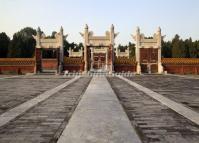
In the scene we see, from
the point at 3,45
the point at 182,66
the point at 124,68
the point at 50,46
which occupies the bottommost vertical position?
the point at 124,68

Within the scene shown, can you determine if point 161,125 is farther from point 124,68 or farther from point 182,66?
point 182,66

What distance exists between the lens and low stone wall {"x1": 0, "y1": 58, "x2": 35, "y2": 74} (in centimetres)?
5100

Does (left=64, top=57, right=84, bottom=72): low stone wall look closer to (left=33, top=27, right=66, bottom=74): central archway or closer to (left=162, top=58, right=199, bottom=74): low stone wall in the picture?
(left=33, top=27, right=66, bottom=74): central archway

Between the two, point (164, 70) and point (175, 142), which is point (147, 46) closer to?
point (164, 70)

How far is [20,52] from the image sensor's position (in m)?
74.9

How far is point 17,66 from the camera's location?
51562 mm

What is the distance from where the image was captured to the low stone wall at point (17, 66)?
167ft

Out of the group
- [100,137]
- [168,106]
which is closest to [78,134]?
[100,137]

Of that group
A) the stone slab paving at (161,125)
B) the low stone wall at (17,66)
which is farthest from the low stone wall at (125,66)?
the stone slab paving at (161,125)

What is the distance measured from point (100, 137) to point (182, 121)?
2.78 meters

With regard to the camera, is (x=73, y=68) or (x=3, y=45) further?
(x=3, y=45)

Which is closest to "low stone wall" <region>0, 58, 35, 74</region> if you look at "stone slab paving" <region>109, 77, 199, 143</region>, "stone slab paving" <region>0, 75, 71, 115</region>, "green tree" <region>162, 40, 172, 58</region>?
"stone slab paving" <region>0, 75, 71, 115</region>

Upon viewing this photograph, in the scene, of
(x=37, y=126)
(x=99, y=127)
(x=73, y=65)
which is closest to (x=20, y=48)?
(x=73, y=65)

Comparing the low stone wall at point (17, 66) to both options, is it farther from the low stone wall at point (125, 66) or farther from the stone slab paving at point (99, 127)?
the stone slab paving at point (99, 127)
